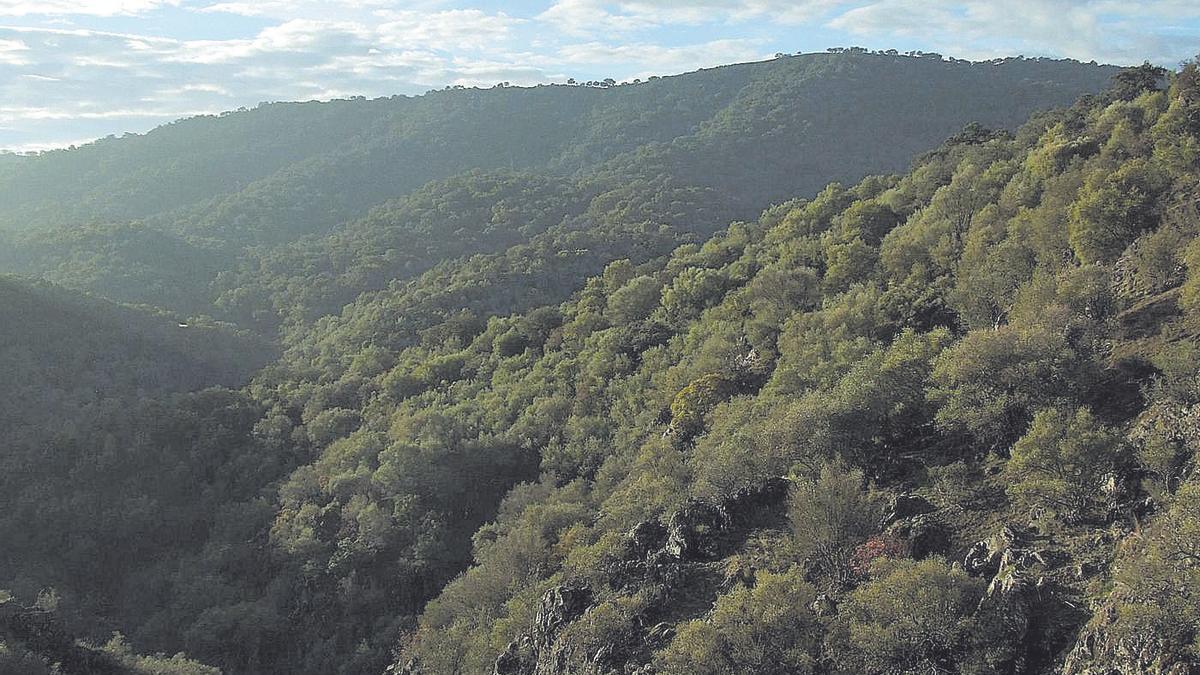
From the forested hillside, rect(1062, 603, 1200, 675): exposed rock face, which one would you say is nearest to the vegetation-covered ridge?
rect(1062, 603, 1200, 675): exposed rock face

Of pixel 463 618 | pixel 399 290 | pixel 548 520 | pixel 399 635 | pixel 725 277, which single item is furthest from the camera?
pixel 399 290

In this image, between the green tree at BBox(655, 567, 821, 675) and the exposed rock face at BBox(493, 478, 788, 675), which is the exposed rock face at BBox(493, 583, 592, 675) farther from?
the green tree at BBox(655, 567, 821, 675)

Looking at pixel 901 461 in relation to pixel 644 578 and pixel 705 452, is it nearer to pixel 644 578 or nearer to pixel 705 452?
pixel 705 452

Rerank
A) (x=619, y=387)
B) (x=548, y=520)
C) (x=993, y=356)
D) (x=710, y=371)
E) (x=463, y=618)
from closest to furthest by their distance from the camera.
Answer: (x=993, y=356) < (x=463, y=618) < (x=548, y=520) < (x=710, y=371) < (x=619, y=387)

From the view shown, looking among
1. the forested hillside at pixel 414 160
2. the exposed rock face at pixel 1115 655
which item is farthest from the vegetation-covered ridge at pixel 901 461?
the forested hillside at pixel 414 160

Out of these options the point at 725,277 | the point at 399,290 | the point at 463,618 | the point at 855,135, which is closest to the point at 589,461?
the point at 463,618

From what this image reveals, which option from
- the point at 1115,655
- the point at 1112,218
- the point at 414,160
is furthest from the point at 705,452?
the point at 414,160

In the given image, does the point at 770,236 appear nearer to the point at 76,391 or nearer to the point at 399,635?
the point at 399,635
